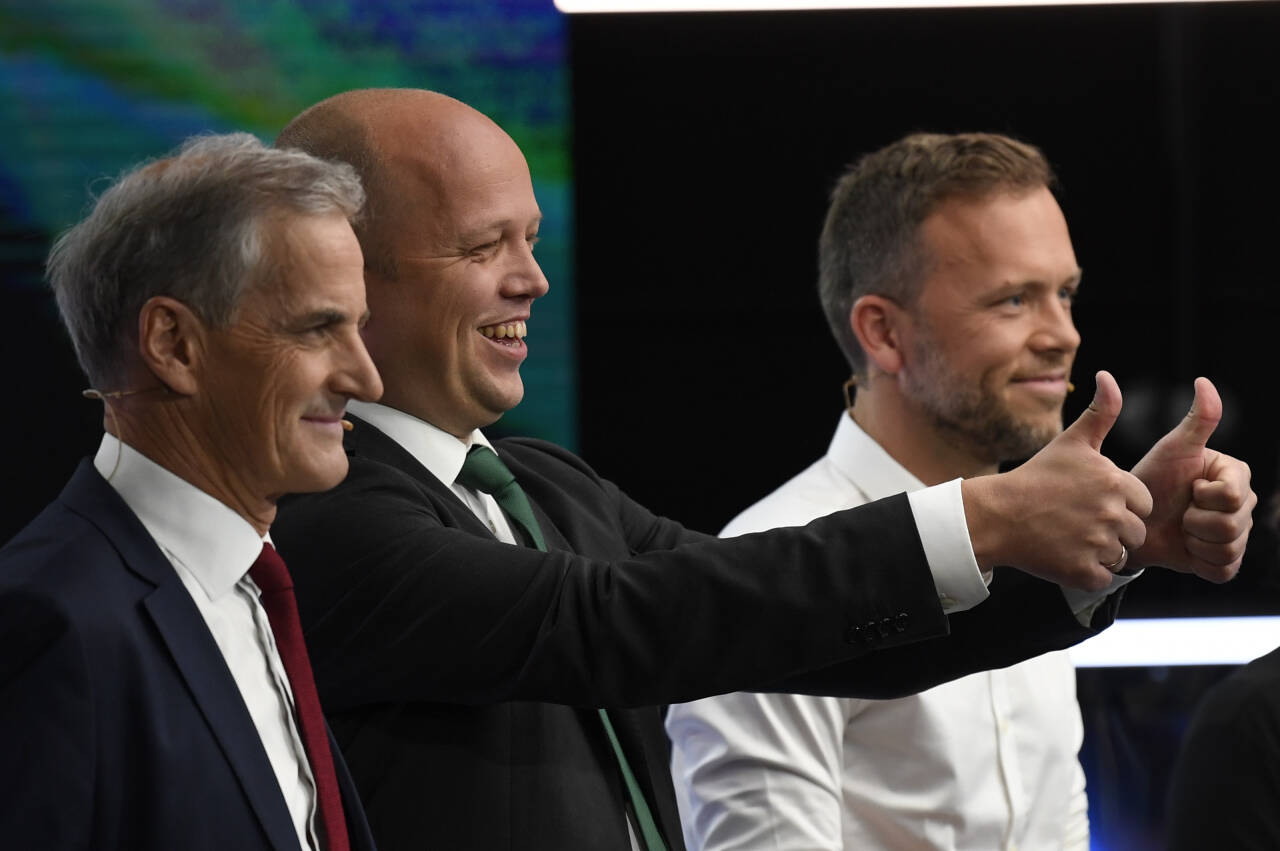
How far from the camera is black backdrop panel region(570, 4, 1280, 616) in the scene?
11.6 feet

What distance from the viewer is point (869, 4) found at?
3443mm

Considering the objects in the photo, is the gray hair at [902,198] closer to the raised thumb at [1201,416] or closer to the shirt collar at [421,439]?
the raised thumb at [1201,416]

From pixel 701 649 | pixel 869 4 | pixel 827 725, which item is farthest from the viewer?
pixel 869 4

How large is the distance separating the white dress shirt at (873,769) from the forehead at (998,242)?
0.47 metres

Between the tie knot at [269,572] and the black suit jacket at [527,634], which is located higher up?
the tie knot at [269,572]

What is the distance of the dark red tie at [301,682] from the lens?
1339mm

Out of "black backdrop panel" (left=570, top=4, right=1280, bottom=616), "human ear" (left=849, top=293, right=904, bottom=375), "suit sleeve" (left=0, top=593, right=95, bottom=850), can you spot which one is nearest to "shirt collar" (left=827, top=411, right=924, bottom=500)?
"human ear" (left=849, top=293, right=904, bottom=375)

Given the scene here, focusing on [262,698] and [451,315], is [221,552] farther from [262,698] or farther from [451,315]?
[451,315]

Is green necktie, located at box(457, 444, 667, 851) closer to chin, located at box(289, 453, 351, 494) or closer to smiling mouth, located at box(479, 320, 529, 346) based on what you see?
smiling mouth, located at box(479, 320, 529, 346)

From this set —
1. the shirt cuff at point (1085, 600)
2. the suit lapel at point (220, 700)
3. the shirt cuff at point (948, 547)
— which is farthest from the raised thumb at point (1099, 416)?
the suit lapel at point (220, 700)

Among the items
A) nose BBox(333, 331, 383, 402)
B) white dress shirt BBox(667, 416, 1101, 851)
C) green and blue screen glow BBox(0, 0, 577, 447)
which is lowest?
white dress shirt BBox(667, 416, 1101, 851)

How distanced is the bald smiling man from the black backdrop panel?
1776 mm

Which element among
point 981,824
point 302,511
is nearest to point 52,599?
point 302,511

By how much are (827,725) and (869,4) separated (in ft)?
6.01
